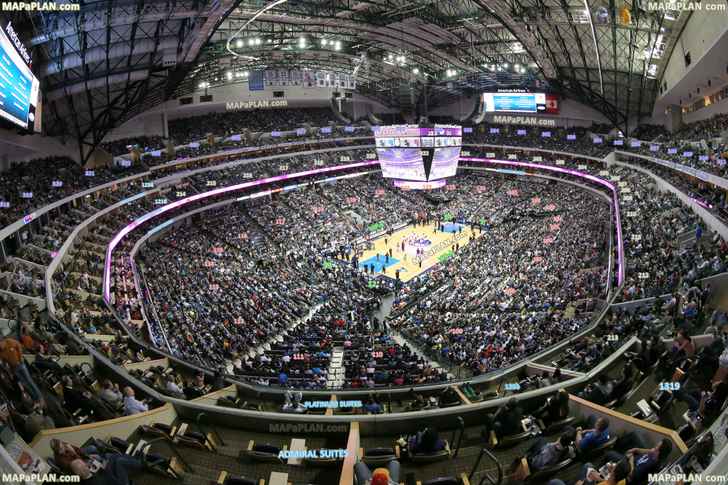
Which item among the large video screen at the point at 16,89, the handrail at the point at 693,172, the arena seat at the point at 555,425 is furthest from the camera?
the handrail at the point at 693,172

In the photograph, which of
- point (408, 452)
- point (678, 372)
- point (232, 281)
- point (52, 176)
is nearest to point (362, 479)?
point (408, 452)

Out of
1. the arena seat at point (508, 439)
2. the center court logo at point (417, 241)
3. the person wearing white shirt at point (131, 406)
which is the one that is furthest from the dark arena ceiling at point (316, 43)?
the arena seat at point (508, 439)

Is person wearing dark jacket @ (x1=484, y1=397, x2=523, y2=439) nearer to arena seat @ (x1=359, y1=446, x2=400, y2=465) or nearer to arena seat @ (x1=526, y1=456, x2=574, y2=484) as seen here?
arena seat @ (x1=526, y1=456, x2=574, y2=484)

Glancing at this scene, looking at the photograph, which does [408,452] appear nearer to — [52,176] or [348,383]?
[348,383]

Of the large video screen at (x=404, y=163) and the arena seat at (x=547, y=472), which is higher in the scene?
the large video screen at (x=404, y=163)

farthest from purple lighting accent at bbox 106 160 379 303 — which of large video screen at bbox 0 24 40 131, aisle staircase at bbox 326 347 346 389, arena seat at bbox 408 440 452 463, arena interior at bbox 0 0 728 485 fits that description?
arena seat at bbox 408 440 452 463

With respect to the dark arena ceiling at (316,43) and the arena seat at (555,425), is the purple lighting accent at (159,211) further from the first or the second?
the arena seat at (555,425)
